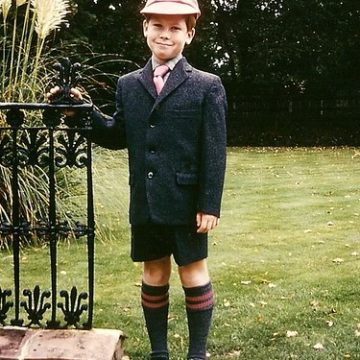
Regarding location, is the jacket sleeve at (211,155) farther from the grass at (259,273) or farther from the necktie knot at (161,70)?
the grass at (259,273)

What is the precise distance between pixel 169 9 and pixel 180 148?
0.58 m

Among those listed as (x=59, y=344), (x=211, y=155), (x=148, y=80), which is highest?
(x=148, y=80)

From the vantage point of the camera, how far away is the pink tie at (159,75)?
345 centimetres

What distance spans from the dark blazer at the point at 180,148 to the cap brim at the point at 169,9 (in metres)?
0.23

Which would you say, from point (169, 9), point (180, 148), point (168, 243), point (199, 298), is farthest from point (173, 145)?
point (199, 298)

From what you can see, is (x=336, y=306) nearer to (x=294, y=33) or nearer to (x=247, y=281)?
(x=247, y=281)

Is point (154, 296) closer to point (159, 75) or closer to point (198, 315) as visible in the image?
point (198, 315)

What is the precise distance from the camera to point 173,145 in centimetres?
338

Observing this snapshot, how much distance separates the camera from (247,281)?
5.63 meters

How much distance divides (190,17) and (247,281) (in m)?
2.67

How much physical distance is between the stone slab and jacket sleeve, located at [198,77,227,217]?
28.6 inches

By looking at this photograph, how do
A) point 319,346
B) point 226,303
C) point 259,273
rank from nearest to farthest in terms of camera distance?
point 319,346, point 226,303, point 259,273

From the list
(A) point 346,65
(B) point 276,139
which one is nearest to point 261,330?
(B) point 276,139

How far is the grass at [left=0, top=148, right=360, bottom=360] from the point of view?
4266 millimetres
